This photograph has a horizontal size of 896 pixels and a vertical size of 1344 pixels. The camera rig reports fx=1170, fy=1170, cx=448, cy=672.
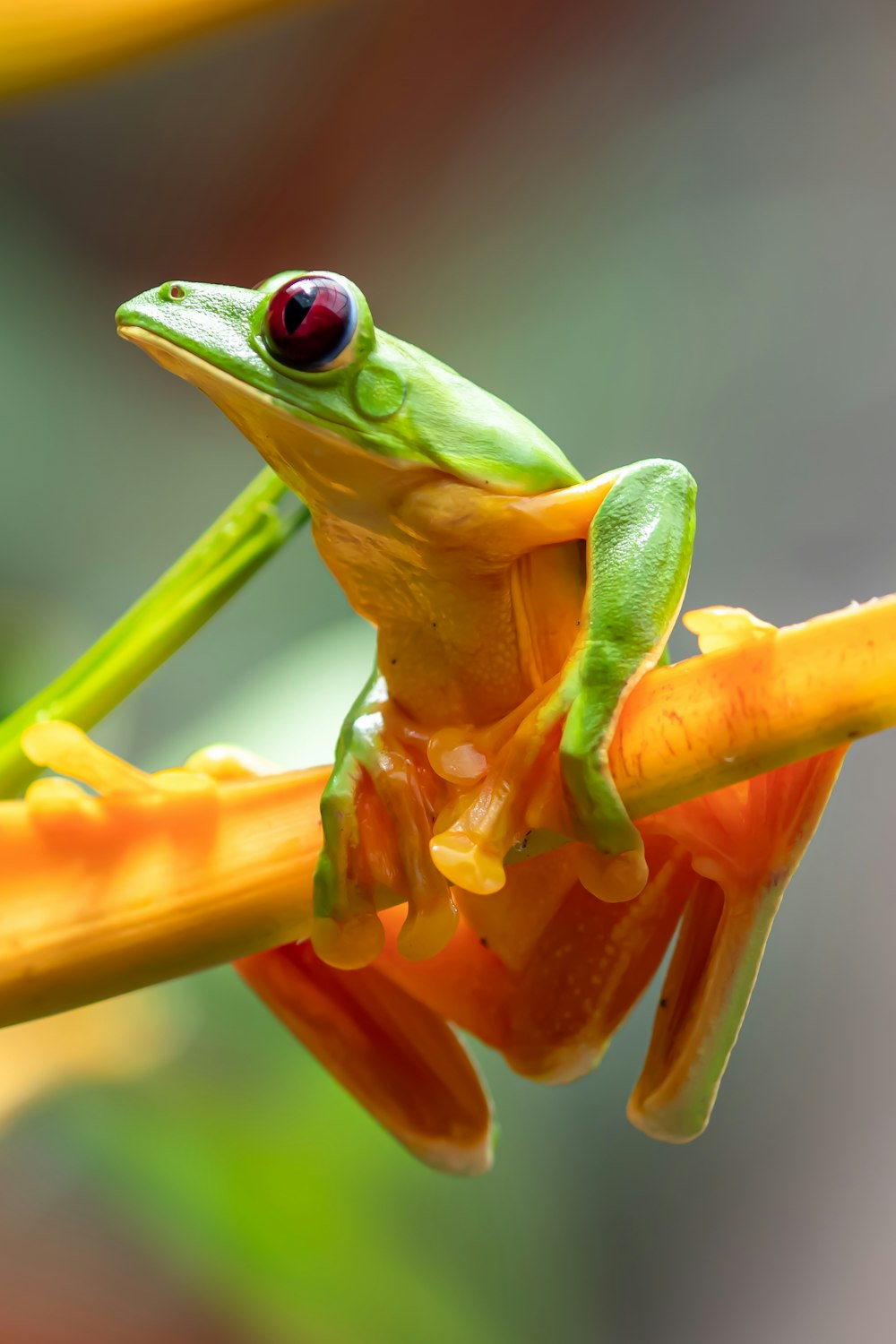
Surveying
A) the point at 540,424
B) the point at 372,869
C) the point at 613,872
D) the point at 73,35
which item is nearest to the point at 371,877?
the point at 372,869

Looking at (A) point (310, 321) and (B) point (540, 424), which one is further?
(B) point (540, 424)

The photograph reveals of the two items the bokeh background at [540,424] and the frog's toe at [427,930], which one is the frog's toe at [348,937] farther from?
the bokeh background at [540,424]

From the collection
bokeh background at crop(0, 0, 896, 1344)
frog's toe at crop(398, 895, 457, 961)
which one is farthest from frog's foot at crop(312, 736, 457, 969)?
bokeh background at crop(0, 0, 896, 1344)

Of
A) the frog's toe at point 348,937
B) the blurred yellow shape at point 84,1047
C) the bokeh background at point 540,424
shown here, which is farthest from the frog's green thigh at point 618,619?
the blurred yellow shape at point 84,1047

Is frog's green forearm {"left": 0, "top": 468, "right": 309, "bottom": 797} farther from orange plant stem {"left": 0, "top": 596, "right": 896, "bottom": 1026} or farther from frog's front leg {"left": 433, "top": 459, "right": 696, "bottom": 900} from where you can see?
frog's front leg {"left": 433, "top": 459, "right": 696, "bottom": 900}

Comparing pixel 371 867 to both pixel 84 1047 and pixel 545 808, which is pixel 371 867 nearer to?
pixel 545 808
